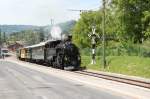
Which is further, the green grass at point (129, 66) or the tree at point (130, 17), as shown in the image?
the tree at point (130, 17)

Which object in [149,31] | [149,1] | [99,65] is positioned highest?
[149,1]

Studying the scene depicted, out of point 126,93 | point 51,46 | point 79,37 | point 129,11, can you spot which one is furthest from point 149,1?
point 79,37

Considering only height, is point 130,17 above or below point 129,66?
above

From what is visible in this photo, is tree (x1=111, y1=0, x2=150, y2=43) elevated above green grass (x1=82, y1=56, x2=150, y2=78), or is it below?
above

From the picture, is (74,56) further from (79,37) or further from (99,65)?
(79,37)

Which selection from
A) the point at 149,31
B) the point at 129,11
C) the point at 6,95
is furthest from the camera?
the point at 129,11

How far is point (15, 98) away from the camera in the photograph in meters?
17.5

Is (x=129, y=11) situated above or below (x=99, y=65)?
above

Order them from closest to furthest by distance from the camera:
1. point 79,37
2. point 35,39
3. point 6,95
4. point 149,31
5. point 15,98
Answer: point 15,98 → point 6,95 → point 149,31 → point 79,37 → point 35,39

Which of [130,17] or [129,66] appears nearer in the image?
[129,66]

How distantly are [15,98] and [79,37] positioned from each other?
304 ft

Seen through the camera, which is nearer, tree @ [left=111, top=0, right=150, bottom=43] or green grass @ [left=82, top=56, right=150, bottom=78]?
green grass @ [left=82, top=56, right=150, bottom=78]

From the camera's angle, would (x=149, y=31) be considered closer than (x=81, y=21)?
Yes

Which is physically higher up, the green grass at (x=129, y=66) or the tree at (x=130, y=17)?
the tree at (x=130, y=17)
